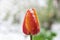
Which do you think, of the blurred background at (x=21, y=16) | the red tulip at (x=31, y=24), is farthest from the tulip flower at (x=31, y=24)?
the blurred background at (x=21, y=16)

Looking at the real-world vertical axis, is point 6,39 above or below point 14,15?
below


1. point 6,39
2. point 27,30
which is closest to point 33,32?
point 27,30

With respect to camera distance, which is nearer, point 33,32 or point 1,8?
point 33,32

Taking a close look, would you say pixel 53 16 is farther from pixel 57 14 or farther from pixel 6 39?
pixel 6 39

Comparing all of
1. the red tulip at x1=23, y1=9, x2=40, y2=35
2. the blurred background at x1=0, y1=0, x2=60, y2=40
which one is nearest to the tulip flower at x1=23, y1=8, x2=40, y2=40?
the red tulip at x1=23, y1=9, x2=40, y2=35

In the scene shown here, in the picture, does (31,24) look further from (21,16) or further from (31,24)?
(21,16)

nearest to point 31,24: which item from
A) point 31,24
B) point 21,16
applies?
point 31,24

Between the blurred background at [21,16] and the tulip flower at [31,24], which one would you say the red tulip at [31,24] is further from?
the blurred background at [21,16]

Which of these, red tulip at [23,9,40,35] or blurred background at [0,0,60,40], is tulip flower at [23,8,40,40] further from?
blurred background at [0,0,60,40]
